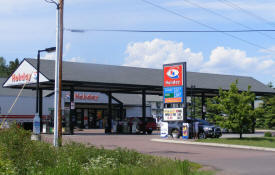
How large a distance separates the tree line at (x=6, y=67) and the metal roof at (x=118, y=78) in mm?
81634

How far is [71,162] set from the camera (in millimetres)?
12570

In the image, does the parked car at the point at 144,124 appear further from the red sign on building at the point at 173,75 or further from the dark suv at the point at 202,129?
the red sign on building at the point at 173,75

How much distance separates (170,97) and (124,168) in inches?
924

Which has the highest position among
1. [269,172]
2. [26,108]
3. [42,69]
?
[42,69]

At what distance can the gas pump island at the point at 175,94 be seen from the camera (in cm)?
3372

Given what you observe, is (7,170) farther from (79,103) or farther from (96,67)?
(79,103)

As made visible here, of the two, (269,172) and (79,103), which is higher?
(79,103)

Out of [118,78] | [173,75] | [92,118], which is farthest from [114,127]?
→ [92,118]

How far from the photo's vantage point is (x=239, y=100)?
32.2 meters

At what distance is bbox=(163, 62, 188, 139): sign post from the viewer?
111ft

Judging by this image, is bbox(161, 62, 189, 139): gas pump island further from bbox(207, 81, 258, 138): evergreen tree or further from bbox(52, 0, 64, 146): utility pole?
bbox(52, 0, 64, 146): utility pole

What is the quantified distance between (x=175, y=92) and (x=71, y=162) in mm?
22498

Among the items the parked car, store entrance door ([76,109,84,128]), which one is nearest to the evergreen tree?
the parked car

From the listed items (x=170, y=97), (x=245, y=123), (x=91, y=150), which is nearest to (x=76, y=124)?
(x=170, y=97)
